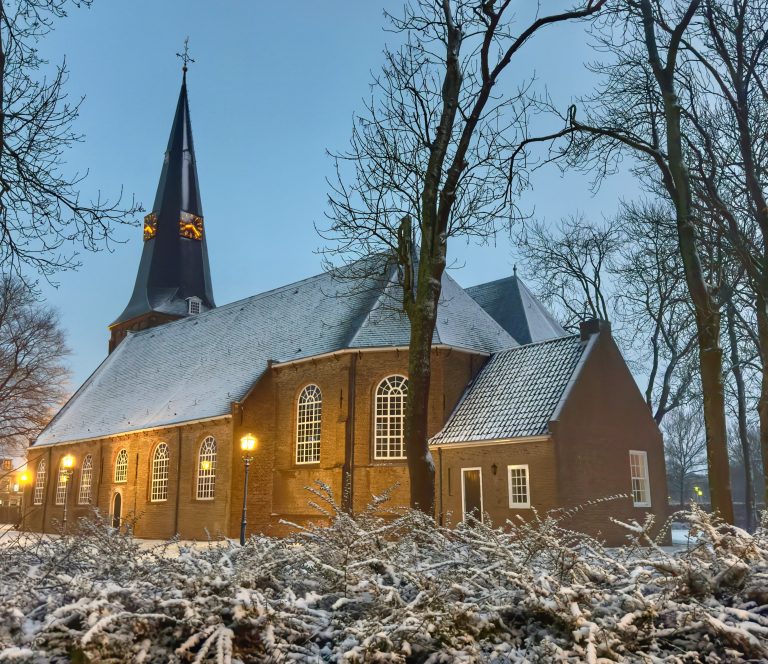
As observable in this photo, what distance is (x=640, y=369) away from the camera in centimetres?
3419

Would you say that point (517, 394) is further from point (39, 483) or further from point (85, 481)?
point (39, 483)

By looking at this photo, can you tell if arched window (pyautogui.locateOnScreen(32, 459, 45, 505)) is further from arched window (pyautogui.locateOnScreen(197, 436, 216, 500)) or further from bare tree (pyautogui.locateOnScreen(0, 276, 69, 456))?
arched window (pyautogui.locateOnScreen(197, 436, 216, 500))

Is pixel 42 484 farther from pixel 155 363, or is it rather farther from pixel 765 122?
pixel 765 122

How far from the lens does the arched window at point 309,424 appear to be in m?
27.1

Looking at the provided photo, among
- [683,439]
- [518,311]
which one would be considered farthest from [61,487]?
[683,439]

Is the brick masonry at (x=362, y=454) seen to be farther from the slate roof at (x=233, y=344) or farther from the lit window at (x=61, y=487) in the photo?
the lit window at (x=61, y=487)

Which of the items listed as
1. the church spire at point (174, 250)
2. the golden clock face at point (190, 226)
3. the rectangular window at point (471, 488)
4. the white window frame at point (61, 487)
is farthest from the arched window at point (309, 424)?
the golden clock face at point (190, 226)

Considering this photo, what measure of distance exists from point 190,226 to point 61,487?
1616 cm

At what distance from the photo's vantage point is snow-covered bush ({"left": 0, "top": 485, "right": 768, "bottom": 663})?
3854 mm

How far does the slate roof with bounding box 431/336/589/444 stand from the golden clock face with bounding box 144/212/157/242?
82.7 feet

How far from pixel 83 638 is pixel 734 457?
80047mm

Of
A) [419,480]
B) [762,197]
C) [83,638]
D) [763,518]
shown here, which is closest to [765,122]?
[762,197]

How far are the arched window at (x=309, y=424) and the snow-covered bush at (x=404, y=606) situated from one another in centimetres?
2175

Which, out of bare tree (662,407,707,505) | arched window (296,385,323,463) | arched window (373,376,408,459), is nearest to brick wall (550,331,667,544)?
arched window (373,376,408,459)
